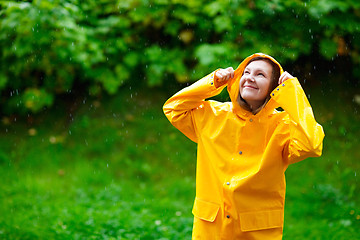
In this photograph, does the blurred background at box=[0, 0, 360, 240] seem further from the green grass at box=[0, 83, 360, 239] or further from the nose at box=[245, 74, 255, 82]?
the nose at box=[245, 74, 255, 82]

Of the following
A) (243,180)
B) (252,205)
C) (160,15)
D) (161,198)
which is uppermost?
(160,15)

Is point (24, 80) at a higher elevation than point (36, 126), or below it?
higher

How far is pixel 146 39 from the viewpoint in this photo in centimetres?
764

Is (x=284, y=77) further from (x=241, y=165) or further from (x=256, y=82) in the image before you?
(x=241, y=165)

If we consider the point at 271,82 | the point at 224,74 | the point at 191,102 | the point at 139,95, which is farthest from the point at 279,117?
the point at 139,95

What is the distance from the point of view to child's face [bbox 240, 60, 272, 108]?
2.95 metres

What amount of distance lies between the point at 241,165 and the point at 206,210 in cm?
39

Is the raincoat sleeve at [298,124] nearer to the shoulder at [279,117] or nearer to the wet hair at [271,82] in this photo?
the shoulder at [279,117]

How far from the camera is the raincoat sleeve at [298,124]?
105 inches

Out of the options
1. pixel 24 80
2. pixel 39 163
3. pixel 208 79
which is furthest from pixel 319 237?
pixel 24 80

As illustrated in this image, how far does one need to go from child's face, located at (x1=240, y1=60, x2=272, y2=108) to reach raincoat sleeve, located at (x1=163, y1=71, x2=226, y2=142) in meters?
0.18

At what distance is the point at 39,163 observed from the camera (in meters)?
6.72

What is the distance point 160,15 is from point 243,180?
492 cm

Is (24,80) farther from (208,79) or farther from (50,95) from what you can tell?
(208,79)
